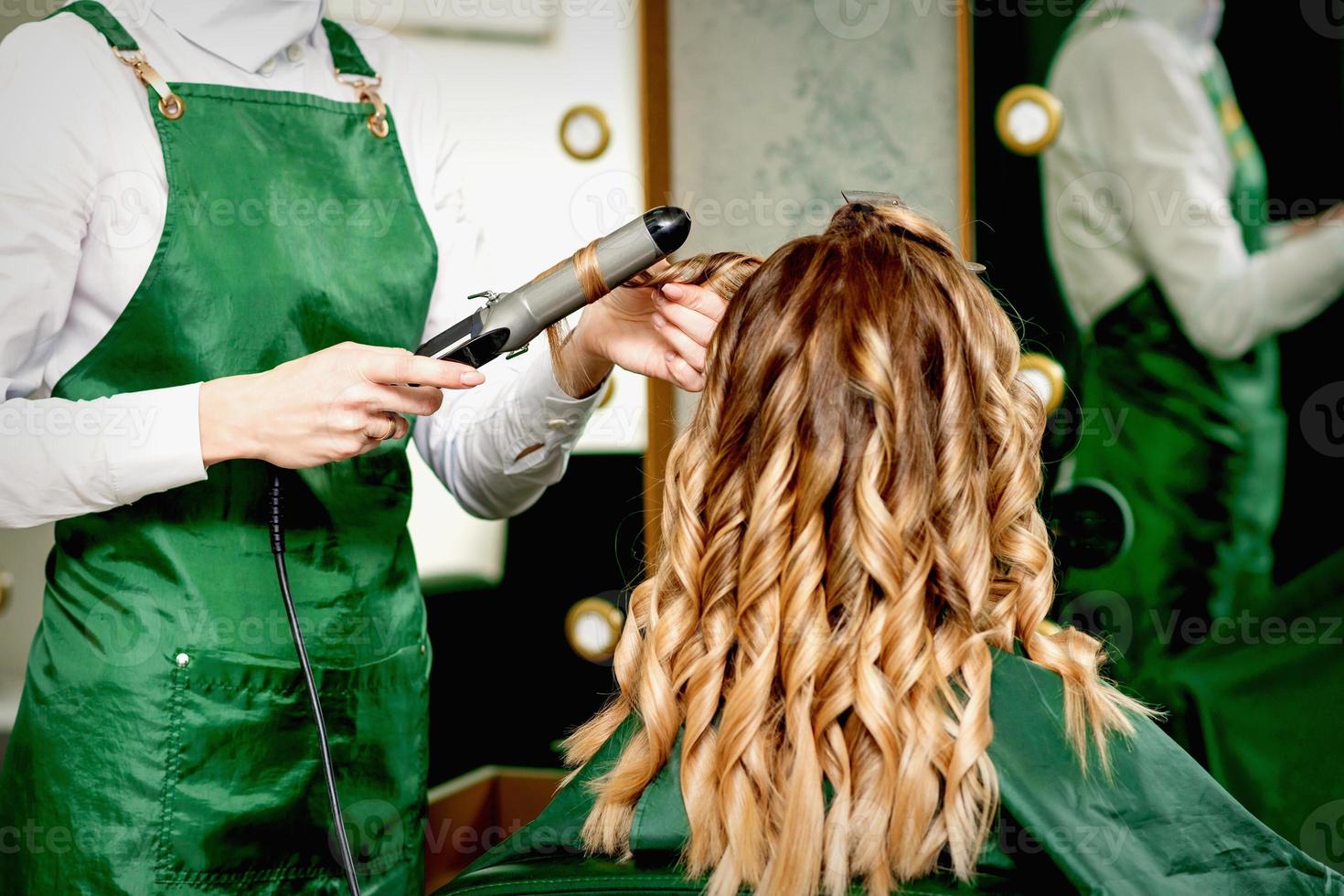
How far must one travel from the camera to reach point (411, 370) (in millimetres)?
983

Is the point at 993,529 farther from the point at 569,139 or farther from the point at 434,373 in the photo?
the point at 569,139

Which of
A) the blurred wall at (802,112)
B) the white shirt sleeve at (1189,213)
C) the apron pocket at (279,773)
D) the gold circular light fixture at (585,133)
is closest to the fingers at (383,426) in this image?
the apron pocket at (279,773)

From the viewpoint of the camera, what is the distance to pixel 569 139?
77.2 inches

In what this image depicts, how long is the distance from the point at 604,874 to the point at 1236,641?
4.34 feet

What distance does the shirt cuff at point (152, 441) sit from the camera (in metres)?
1.00

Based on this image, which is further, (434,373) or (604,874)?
(434,373)

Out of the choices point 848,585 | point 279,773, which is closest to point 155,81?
point 279,773

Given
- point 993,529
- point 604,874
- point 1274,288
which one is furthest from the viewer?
point 1274,288

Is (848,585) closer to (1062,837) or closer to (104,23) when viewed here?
(1062,837)

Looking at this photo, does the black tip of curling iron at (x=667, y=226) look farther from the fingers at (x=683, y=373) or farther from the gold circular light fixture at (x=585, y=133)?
the gold circular light fixture at (x=585, y=133)

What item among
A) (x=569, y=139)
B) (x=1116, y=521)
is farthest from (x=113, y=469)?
(x=1116, y=521)

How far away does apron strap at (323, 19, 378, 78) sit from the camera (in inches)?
50.0

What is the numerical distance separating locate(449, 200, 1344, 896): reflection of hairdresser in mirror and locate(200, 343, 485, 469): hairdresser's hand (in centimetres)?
26

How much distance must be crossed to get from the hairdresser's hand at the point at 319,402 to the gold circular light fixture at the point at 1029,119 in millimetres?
1143
